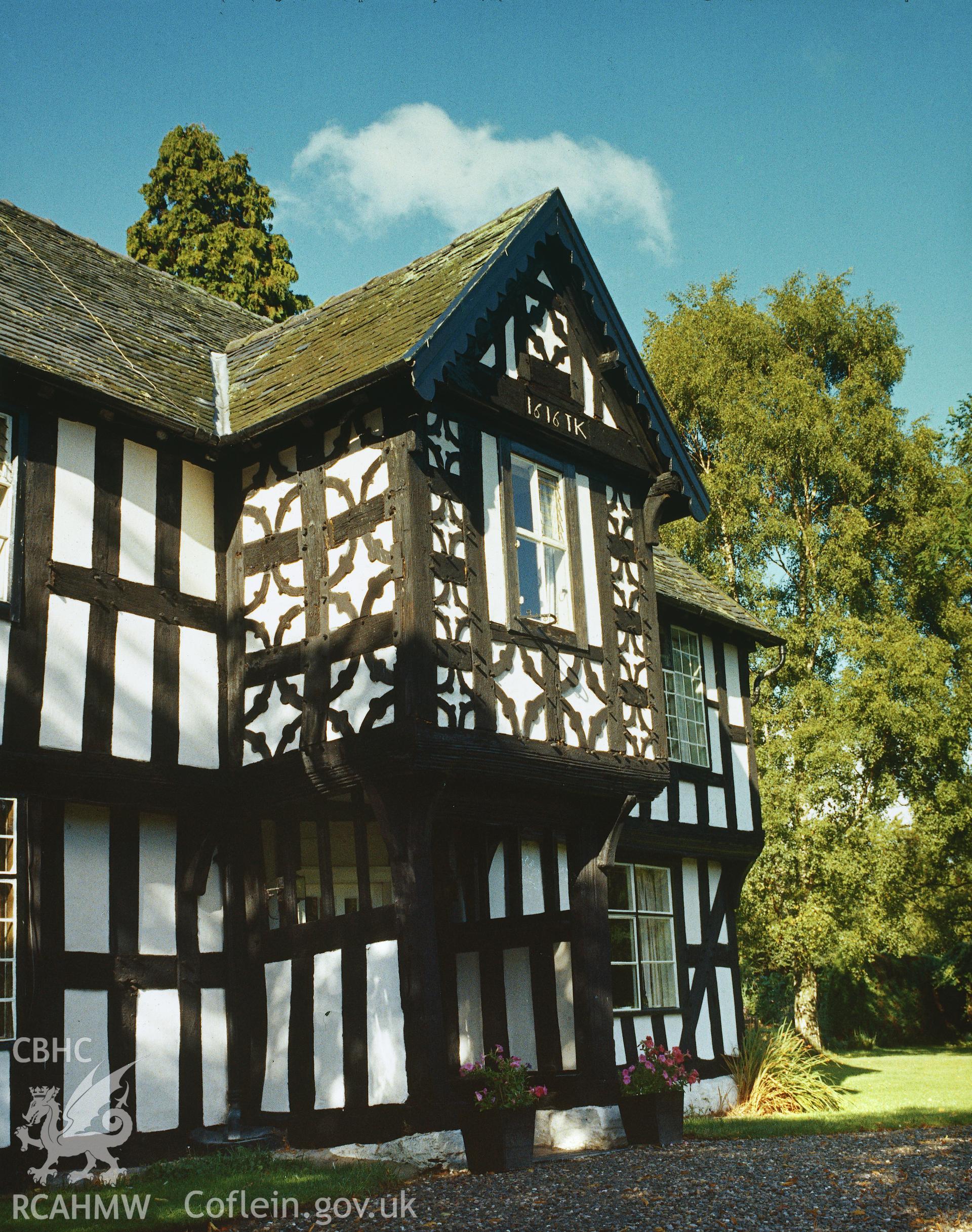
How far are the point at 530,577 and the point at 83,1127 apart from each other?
6.04 m

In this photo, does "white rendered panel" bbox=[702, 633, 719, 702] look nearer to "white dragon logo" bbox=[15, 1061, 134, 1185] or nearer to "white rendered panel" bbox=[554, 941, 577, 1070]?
"white rendered panel" bbox=[554, 941, 577, 1070]

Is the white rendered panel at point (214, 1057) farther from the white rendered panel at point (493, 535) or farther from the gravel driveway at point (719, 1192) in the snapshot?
the white rendered panel at point (493, 535)

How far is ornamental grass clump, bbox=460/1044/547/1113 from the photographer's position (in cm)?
970

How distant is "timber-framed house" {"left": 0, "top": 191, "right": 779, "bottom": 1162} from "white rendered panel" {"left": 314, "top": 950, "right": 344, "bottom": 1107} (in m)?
0.03

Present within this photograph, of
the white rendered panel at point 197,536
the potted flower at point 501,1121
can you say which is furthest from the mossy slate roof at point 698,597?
the potted flower at point 501,1121

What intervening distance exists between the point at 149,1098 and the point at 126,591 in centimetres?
423

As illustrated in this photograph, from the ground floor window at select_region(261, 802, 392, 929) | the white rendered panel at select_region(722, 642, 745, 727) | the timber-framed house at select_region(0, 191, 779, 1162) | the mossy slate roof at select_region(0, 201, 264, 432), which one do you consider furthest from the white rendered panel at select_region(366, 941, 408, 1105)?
the white rendered panel at select_region(722, 642, 745, 727)

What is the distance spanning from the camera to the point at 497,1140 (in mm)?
9523

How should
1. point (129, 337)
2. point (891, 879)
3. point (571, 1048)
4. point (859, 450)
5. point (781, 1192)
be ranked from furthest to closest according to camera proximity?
point (859, 450), point (891, 879), point (129, 337), point (571, 1048), point (781, 1192)

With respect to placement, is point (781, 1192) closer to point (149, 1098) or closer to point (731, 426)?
point (149, 1098)

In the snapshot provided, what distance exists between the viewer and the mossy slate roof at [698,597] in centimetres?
1594

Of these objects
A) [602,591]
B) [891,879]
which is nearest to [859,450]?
[891,879]

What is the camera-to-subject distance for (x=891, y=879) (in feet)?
72.3

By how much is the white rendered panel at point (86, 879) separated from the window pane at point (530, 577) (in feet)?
13.9
